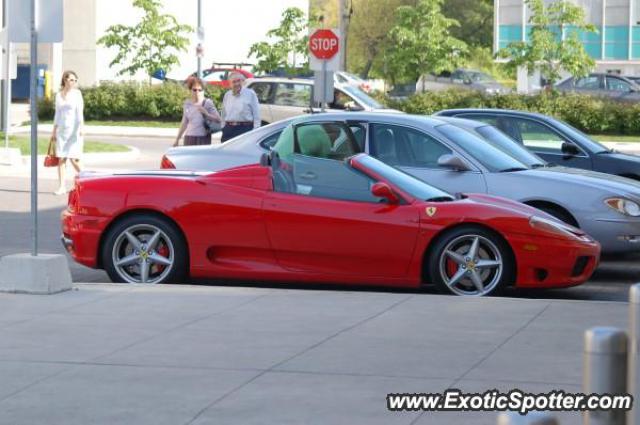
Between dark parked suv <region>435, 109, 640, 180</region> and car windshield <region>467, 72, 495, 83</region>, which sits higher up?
car windshield <region>467, 72, 495, 83</region>

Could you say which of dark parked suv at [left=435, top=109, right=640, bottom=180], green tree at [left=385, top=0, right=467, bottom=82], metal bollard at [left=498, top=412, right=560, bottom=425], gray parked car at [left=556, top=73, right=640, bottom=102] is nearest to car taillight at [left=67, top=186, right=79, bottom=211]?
dark parked suv at [left=435, top=109, right=640, bottom=180]

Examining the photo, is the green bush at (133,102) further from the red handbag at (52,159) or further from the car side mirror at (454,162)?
the car side mirror at (454,162)

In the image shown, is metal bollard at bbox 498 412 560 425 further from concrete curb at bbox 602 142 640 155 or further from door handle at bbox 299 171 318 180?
concrete curb at bbox 602 142 640 155

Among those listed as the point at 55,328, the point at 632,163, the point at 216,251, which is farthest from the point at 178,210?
the point at 632,163

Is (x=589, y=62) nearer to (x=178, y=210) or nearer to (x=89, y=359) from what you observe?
(x=178, y=210)

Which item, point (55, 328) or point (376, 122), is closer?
point (55, 328)

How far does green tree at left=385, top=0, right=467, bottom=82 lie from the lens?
46.7 metres

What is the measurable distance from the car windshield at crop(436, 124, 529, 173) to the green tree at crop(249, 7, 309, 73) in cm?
3255

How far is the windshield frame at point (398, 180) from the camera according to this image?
10.5 metres

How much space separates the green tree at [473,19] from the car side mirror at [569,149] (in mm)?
71547

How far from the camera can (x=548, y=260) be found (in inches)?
403

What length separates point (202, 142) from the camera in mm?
18328

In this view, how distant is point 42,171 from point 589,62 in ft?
78.3

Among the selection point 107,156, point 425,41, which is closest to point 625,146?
point 107,156
